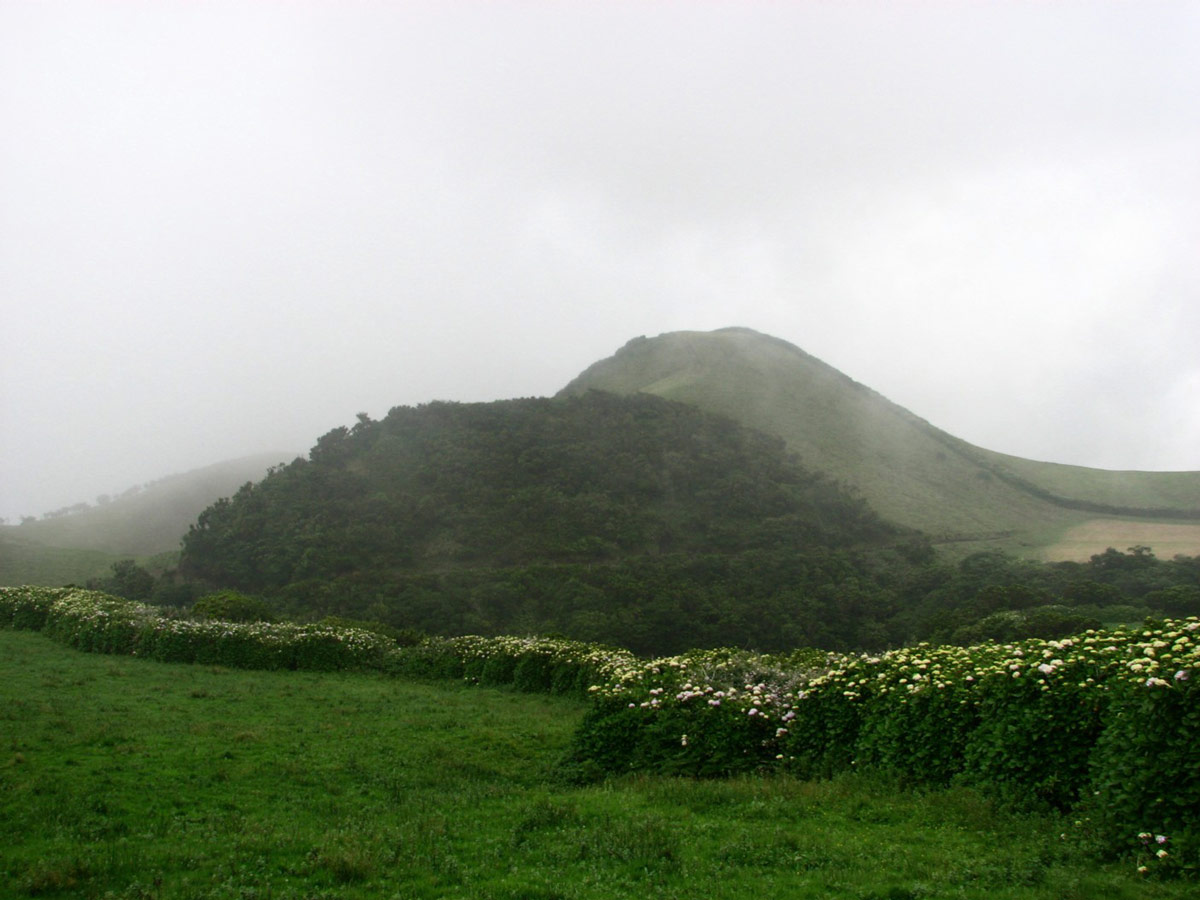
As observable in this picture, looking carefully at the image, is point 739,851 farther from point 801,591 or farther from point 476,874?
point 801,591

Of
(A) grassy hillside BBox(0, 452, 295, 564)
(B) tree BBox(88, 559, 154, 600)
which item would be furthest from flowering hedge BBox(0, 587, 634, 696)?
(A) grassy hillside BBox(0, 452, 295, 564)

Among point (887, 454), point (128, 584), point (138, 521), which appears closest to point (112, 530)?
point (138, 521)

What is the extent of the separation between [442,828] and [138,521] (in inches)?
3007

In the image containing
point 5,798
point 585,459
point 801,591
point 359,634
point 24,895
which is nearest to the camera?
point 24,895

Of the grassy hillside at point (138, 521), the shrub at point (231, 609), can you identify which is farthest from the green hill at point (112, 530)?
the shrub at point (231, 609)

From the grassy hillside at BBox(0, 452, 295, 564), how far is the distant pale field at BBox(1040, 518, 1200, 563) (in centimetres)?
6535

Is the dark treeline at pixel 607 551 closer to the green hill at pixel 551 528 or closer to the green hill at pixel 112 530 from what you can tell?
the green hill at pixel 551 528

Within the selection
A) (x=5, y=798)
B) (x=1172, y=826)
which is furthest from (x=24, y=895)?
(x=1172, y=826)

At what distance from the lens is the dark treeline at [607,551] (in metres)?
37.3

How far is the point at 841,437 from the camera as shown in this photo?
7119 centimetres

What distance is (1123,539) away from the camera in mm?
49031

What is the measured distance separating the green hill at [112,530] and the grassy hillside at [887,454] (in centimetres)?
4383

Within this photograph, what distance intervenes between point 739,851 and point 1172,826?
314 cm

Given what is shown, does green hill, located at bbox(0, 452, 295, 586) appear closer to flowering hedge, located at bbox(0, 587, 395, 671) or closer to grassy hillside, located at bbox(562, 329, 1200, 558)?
flowering hedge, located at bbox(0, 587, 395, 671)
